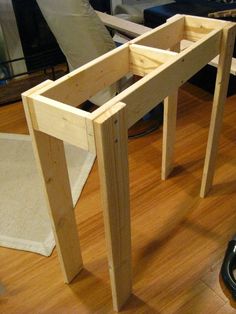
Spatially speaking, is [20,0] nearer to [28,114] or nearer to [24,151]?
[24,151]

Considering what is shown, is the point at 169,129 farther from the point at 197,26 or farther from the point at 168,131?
the point at 197,26

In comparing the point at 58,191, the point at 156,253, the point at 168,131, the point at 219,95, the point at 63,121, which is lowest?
the point at 156,253

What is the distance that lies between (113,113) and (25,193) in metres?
1.09

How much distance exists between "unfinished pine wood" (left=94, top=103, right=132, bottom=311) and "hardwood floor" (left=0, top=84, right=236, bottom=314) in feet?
0.54

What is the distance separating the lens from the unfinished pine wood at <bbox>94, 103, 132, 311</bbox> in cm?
72

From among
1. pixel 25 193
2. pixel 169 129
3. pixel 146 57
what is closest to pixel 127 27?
pixel 169 129

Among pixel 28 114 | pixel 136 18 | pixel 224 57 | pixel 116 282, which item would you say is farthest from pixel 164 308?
pixel 136 18

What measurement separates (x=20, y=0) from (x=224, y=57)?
203 centimetres

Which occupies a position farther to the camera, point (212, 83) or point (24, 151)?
point (212, 83)

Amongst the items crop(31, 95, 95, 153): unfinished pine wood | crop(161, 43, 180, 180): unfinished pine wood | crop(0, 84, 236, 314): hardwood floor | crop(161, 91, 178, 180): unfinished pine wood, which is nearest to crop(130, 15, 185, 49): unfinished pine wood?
crop(161, 43, 180, 180): unfinished pine wood

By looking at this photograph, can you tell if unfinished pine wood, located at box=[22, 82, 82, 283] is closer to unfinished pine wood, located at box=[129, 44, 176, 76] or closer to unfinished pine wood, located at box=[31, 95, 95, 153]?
unfinished pine wood, located at box=[31, 95, 95, 153]

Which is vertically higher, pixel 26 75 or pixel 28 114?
pixel 28 114

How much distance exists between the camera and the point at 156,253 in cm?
133

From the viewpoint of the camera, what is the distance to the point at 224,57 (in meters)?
1.17
